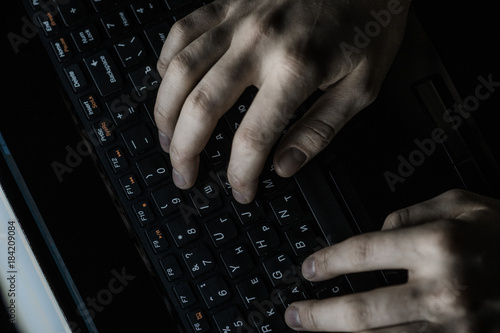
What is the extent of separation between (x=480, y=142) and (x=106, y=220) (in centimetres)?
50

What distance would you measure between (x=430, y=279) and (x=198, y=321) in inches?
10.6

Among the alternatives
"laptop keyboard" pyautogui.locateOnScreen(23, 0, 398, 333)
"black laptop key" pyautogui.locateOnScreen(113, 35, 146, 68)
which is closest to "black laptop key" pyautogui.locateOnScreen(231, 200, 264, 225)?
"laptop keyboard" pyautogui.locateOnScreen(23, 0, 398, 333)

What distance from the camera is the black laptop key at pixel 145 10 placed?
0.62 m

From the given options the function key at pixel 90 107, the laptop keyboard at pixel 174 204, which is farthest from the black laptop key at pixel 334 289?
the function key at pixel 90 107

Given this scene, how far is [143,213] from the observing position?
0.61 metres

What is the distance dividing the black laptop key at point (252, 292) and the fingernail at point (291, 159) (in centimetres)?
14

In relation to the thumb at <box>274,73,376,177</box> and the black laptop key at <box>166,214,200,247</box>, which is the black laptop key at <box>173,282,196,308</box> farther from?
the thumb at <box>274,73,376,177</box>

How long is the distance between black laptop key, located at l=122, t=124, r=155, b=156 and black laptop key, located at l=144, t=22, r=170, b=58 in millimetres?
95

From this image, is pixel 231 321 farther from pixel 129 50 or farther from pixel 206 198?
pixel 129 50

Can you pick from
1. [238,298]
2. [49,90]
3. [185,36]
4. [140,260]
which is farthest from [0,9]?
[238,298]

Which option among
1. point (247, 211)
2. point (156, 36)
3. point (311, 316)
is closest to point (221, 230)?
point (247, 211)

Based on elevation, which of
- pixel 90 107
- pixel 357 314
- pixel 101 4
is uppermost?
pixel 101 4

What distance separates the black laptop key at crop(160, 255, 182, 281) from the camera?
610 mm

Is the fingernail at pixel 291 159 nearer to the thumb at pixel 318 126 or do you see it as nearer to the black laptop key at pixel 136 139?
the thumb at pixel 318 126
